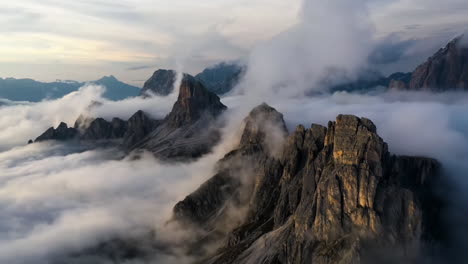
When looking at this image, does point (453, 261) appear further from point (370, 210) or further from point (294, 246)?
point (294, 246)

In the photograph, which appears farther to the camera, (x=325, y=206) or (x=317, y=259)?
(x=325, y=206)

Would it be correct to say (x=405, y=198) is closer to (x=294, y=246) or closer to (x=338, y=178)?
(x=338, y=178)

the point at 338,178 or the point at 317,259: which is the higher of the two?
the point at 338,178

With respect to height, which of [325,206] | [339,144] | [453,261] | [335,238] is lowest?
[453,261]

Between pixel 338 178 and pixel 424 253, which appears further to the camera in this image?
pixel 338 178

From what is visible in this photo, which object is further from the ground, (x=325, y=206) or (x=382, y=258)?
(x=325, y=206)

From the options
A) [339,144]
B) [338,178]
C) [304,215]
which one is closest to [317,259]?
[304,215]

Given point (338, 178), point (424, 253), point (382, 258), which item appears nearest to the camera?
point (382, 258)

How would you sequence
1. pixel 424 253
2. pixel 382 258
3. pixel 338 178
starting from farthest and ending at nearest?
A: pixel 338 178 → pixel 424 253 → pixel 382 258

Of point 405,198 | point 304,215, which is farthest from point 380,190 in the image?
point 304,215
